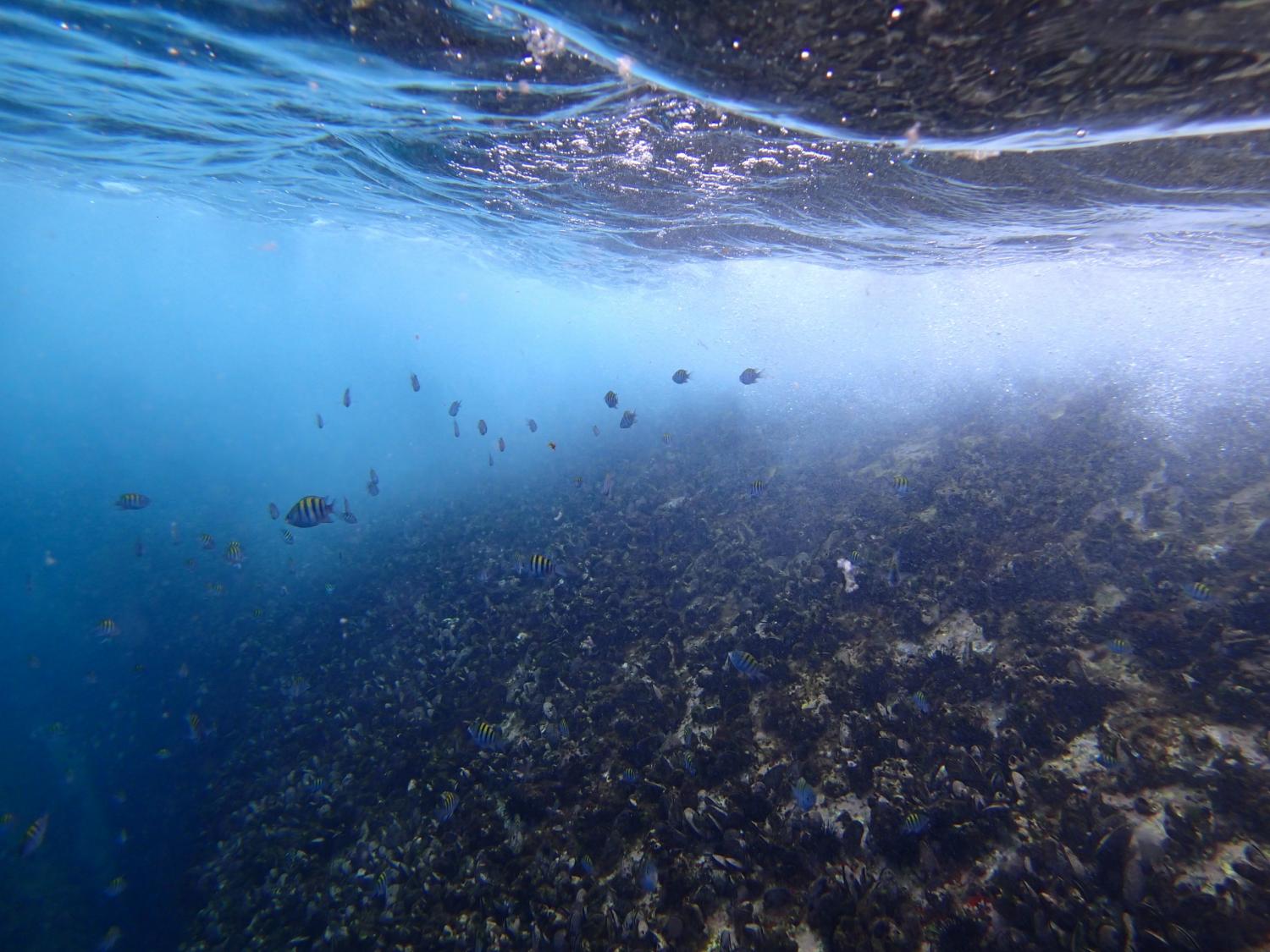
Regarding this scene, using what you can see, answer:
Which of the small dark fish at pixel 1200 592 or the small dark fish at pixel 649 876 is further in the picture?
the small dark fish at pixel 1200 592

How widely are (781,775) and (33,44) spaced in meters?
18.9

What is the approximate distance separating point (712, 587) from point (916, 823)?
5977 millimetres

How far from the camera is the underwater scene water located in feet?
18.1

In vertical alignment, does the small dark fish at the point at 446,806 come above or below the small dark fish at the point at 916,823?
below

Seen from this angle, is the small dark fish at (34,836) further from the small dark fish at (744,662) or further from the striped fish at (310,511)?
the small dark fish at (744,662)

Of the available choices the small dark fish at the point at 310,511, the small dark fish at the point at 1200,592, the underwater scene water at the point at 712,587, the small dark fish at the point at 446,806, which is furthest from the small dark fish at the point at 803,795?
the small dark fish at the point at 310,511

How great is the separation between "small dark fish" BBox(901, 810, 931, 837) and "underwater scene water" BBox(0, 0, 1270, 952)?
12cm

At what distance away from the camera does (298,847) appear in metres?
7.70

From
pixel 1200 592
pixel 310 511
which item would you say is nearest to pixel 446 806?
pixel 310 511

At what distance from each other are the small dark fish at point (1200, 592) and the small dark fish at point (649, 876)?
8.55 meters

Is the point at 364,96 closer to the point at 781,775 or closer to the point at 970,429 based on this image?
the point at 781,775

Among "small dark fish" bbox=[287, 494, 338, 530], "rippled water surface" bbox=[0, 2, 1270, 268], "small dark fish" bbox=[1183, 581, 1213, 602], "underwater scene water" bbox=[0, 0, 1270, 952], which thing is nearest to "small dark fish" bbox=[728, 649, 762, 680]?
"underwater scene water" bbox=[0, 0, 1270, 952]

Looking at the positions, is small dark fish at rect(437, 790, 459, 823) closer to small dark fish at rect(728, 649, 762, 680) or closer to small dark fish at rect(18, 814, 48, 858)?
small dark fish at rect(728, 649, 762, 680)

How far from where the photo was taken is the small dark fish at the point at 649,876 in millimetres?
5500
